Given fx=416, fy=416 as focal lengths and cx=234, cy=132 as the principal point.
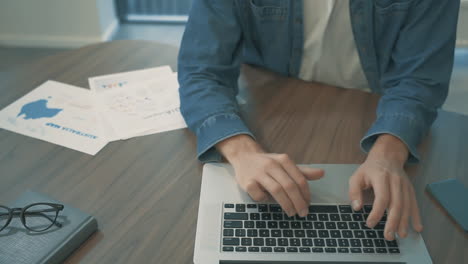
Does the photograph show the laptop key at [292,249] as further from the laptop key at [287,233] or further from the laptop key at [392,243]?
the laptop key at [392,243]

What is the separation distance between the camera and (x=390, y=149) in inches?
31.3

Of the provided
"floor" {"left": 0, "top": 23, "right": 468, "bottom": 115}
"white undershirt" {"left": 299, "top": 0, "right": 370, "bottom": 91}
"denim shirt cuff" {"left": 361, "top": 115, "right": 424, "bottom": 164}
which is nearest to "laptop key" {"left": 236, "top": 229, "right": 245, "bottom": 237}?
"denim shirt cuff" {"left": 361, "top": 115, "right": 424, "bottom": 164}

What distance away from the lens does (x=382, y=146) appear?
80 centimetres

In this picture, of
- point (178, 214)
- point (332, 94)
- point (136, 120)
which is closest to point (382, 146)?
point (332, 94)

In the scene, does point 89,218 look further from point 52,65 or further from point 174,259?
point 52,65

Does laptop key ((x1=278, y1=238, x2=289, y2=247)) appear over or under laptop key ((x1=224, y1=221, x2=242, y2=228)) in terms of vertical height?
under

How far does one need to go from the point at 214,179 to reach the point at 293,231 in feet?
0.61

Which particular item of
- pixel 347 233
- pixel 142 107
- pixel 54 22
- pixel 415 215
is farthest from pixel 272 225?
pixel 54 22

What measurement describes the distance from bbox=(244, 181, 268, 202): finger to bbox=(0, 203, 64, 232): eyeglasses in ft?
1.02

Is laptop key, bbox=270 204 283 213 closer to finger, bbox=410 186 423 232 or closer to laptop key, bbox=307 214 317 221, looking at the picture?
laptop key, bbox=307 214 317 221

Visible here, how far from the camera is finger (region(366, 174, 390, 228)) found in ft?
2.14

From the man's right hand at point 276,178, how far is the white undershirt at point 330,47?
42 cm

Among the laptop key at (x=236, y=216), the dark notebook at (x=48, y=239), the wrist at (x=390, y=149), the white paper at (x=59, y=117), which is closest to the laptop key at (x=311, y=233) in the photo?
the laptop key at (x=236, y=216)

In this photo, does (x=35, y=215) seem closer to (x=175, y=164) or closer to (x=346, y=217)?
(x=175, y=164)
